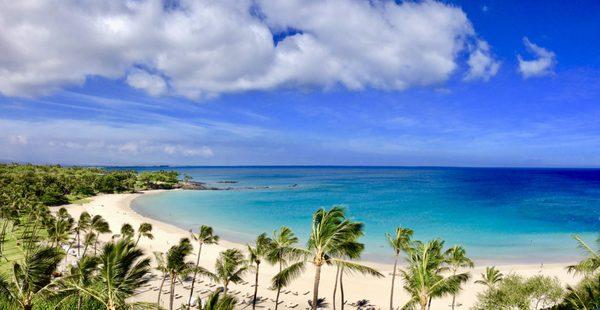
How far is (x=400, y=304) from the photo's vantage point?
36219 mm

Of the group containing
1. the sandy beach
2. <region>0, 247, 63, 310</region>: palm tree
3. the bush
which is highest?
<region>0, 247, 63, 310</region>: palm tree

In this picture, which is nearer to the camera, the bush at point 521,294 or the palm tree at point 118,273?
the palm tree at point 118,273

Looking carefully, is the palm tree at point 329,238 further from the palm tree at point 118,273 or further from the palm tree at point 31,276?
the palm tree at point 31,276

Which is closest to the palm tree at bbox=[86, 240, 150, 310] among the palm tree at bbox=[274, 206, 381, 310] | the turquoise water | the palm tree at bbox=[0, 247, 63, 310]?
the palm tree at bbox=[0, 247, 63, 310]

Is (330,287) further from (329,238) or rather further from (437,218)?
(437,218)

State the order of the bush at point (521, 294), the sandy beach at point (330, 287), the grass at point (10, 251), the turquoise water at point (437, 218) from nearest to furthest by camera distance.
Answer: the bush at point (521, 294) < the sandy beach at point (330, 287) < the grass at point (10, 251) < the turquoise water at point (437, 218)

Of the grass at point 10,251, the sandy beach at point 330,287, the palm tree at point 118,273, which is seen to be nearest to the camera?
the palm tree at point 118,273

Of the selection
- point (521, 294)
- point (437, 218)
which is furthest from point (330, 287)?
point (437, 218)

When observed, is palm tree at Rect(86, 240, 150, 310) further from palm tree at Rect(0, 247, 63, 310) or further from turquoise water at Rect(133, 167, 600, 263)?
turquoise water at Rect(133, 167, 600, 263)

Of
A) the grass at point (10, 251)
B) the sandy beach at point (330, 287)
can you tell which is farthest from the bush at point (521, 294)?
the grass at point (10, 251)

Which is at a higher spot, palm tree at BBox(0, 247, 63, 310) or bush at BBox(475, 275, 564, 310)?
palm tree at BBox(0, 247, 63, 310)

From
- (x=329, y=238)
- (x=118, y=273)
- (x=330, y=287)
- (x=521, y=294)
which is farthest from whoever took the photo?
(x=330, y=287)

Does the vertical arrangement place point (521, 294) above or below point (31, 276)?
below

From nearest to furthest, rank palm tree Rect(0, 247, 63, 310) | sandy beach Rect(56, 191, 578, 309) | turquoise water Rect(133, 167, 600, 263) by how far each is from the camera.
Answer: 1. palm tree Rect(0, 247, 63, 310)
2. sandy beach Rect(56, 191, 578, 309)
3. turquoise water Rect(133, 167, 600, 263)
